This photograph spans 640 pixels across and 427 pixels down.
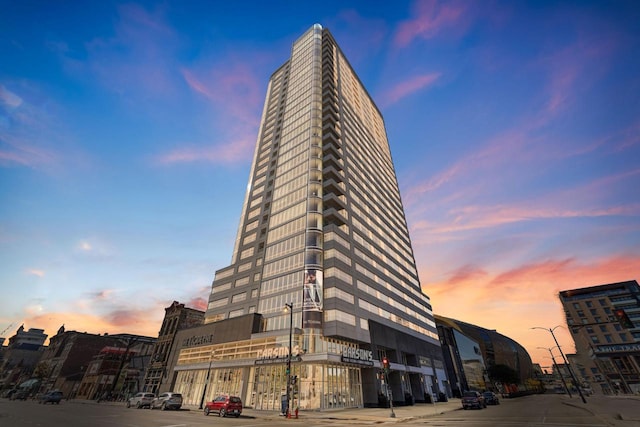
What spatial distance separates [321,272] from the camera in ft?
150

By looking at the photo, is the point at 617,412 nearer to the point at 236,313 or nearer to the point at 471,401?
the point at 471,401

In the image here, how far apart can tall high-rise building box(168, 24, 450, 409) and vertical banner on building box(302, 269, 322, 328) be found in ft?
0.48

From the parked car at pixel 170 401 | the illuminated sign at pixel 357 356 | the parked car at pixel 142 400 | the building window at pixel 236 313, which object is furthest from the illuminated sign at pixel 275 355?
the parked car at pixel 142 400

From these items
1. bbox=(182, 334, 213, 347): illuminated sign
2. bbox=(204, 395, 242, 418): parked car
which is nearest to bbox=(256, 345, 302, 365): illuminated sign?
bbox=(204, 395, 242, 418): parked car

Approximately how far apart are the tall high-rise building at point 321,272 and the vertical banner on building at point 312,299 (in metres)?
0.14

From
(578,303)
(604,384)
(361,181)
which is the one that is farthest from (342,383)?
(578,303)

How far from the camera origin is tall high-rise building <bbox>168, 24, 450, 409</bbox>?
130ft

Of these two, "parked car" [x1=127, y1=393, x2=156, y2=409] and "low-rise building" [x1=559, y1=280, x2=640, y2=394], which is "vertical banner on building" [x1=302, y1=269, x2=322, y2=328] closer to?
"parked car" [x1=127, y1=393, x2=156, y2=409]

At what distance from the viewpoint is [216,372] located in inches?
1801

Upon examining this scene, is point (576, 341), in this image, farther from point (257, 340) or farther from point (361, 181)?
point (257, 340)

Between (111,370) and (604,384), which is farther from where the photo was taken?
(604,384)

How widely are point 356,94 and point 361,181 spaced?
4047cm

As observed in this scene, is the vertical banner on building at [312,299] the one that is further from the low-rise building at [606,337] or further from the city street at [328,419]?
the low-rise building at [606,337]

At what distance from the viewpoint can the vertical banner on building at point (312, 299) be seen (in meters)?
40.8
